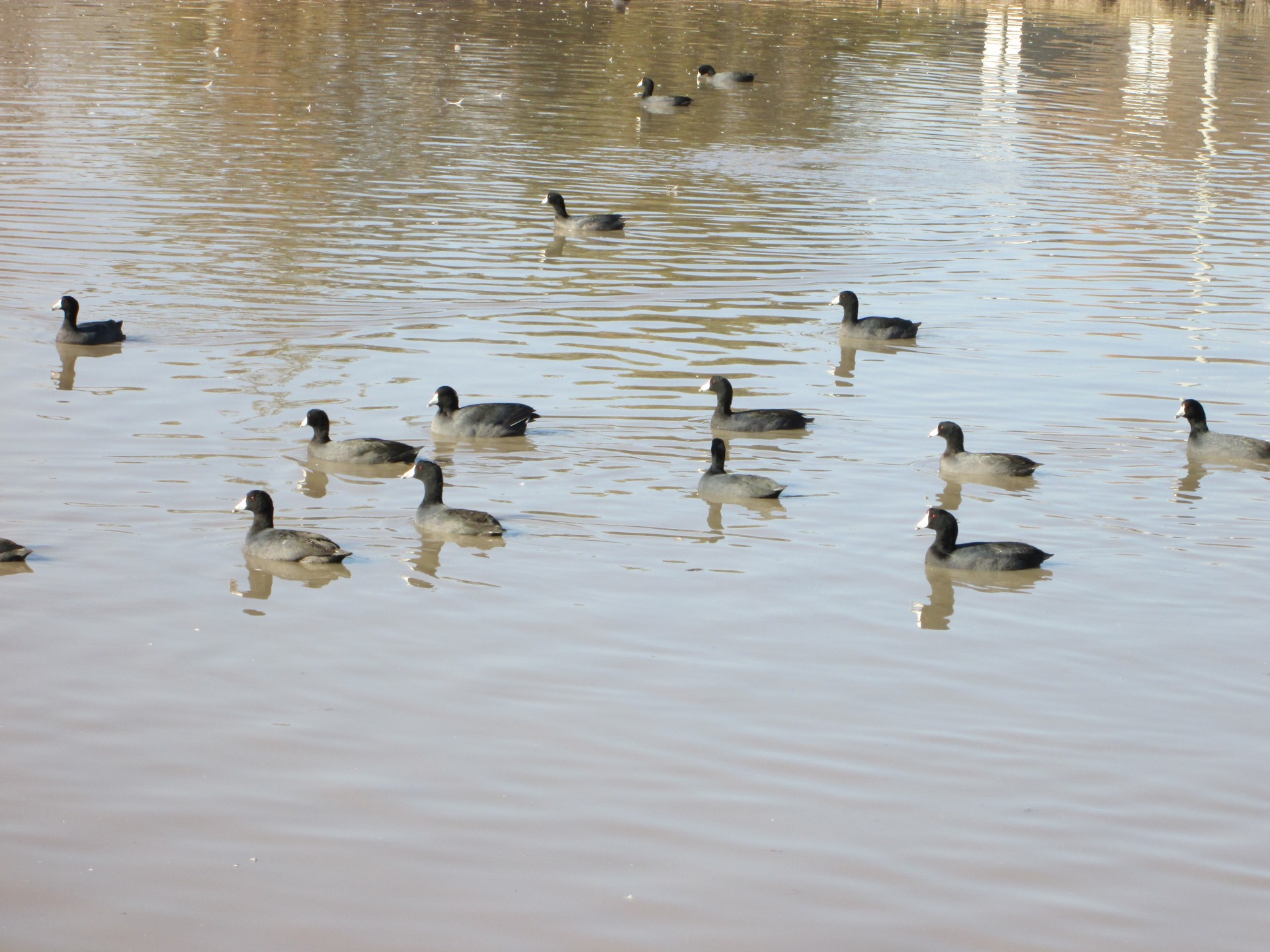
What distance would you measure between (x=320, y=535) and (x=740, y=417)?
196 inches

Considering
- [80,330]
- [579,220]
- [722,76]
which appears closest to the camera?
[80,330]

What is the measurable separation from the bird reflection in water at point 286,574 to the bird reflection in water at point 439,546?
58 cm

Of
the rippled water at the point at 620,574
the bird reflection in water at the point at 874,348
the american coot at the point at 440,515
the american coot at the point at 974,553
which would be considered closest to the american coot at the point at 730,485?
the rippled water at the point at 620,574

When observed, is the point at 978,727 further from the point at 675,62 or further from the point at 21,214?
the point at 675,62

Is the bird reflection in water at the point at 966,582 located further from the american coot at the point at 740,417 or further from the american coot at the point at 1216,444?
the american coot at the point at 1216,444

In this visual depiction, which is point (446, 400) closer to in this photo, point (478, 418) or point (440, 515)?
point (478, 418)

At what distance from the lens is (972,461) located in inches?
586

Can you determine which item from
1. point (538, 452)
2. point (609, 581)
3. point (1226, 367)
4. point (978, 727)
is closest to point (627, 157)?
point (1226, 367)

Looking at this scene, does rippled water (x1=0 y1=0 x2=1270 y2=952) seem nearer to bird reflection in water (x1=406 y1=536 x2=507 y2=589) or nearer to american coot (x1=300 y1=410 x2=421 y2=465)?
bird reflection in water (x1=406 y1=536 x2=507 y2=589)

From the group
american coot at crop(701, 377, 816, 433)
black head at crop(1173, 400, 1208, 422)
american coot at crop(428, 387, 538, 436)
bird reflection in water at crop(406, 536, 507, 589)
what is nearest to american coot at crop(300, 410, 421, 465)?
american coot at crop(428, 387, 538, 436)

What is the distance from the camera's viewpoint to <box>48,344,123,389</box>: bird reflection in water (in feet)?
57.4

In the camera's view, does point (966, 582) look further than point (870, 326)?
No

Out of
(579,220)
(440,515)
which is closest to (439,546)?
(440,515)

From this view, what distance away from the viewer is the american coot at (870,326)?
19656 millimetres
